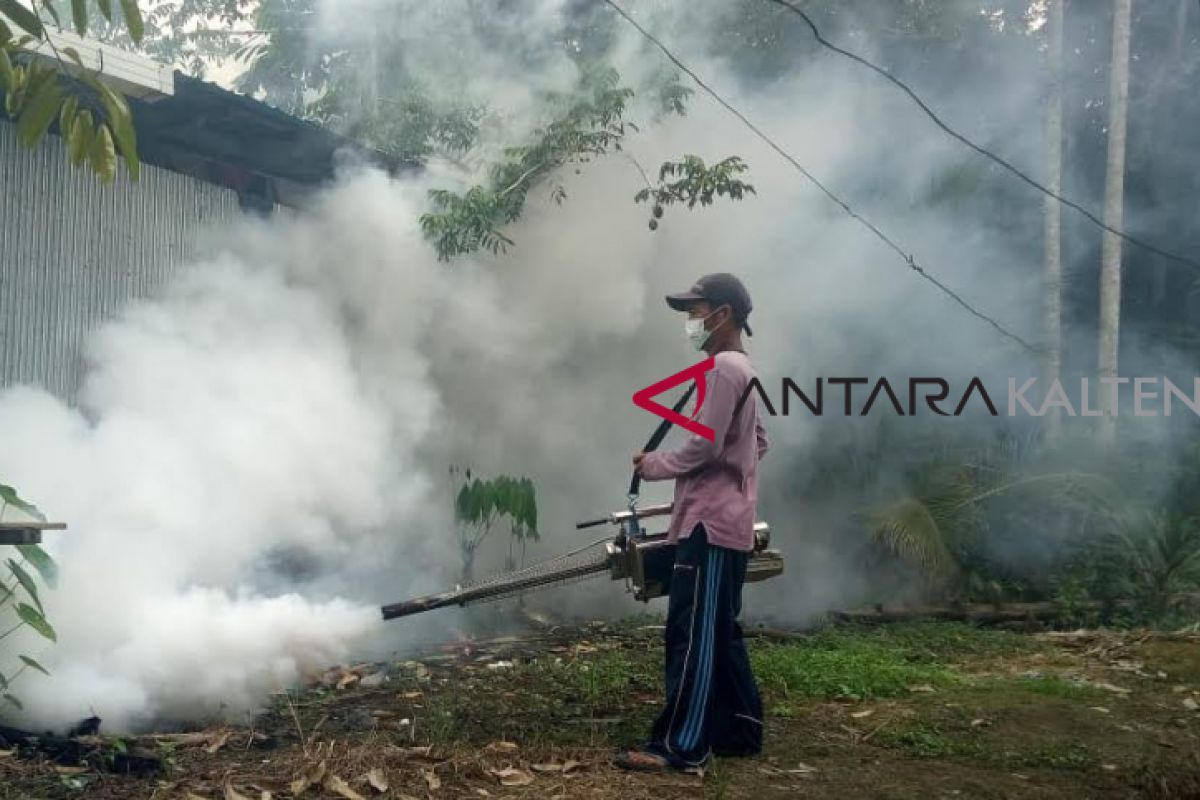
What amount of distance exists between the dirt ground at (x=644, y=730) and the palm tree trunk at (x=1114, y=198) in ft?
12.0

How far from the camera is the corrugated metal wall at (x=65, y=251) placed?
6.03 meters

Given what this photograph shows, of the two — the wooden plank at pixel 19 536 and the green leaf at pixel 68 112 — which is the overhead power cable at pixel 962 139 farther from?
the wooden plank at pixel 19 536

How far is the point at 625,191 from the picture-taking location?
33.0ft

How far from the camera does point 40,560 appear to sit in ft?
15.0

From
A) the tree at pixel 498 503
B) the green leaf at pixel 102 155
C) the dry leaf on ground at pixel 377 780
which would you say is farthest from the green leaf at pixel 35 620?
the tree at pixel 498 503

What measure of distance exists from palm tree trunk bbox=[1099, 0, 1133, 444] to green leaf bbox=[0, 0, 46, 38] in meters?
9.34

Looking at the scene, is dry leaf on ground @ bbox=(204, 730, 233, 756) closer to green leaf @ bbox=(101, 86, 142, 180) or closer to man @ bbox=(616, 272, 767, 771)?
man @ bbox=(616, 272, 767, 771)

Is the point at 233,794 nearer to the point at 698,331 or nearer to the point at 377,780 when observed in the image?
the point at 377,780

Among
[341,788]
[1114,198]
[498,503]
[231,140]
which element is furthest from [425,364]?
[1114,198]

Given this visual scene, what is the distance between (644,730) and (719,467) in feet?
4.37

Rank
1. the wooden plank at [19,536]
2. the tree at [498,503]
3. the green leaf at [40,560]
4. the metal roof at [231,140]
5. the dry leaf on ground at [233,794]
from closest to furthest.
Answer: the dry leaf on ground at [233,794], the wooden plank at [19,536], the green leaf at [40,560], the metal roof at [231,140], the tree at [498,503]

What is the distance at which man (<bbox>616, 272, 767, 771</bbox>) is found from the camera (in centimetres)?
440

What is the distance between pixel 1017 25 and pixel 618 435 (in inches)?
238

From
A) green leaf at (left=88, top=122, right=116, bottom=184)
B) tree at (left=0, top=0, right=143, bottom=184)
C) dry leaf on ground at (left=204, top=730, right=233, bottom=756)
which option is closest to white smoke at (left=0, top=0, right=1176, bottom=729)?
dry leaf on ground at (left=204, top=730, right=233, bottom=756)
